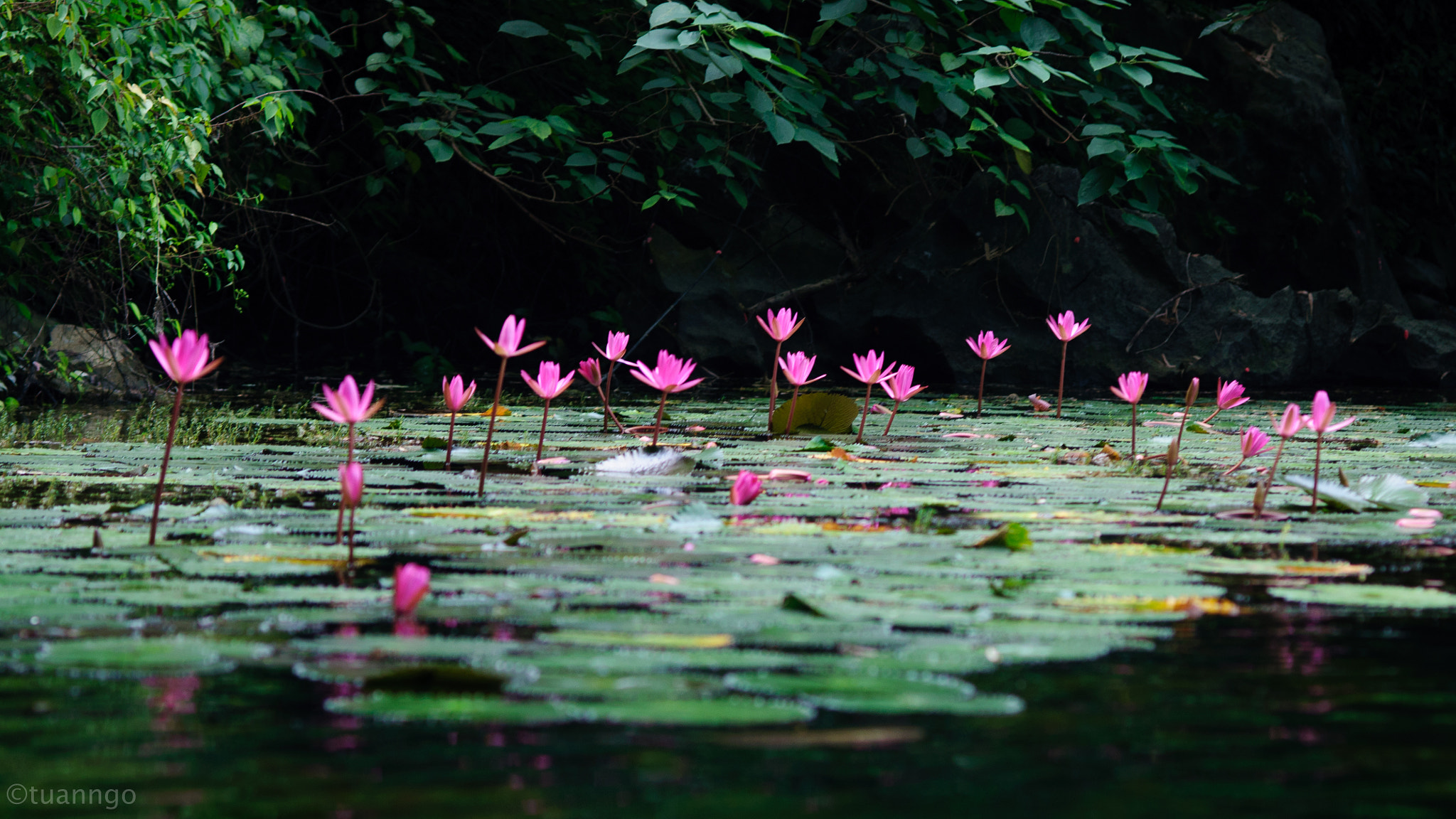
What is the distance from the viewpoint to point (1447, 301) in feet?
29.0

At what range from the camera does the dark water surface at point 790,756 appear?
639 mm

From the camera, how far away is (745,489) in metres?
1.63

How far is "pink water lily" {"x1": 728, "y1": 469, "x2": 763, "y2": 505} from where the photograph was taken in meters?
1.62

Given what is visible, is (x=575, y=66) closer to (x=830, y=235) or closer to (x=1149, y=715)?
(x=830, y=235)

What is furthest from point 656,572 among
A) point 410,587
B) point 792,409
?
point 792,409

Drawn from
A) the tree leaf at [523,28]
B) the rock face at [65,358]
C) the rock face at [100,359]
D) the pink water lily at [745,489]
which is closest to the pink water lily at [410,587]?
the pink water lily at [745,489]

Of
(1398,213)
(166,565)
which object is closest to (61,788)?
(166,565)

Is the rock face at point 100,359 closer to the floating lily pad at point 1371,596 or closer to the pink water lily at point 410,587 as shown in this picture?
the pink water lily at point 410,587

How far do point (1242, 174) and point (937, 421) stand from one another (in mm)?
4568

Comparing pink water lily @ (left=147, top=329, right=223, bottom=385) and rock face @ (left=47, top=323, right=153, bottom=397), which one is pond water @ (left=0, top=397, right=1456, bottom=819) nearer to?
pink water lily @ (left=147, top=329, right=223, bottom=385)

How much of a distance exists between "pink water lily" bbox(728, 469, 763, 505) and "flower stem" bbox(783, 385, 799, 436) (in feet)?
3.85

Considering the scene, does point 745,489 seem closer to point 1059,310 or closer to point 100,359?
point 100,359

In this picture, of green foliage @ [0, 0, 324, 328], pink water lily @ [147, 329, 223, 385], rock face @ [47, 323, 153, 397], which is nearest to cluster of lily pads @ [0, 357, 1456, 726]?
pink water lily @ [147, 329, 223, 385]

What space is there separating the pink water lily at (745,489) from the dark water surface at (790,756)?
76cm
